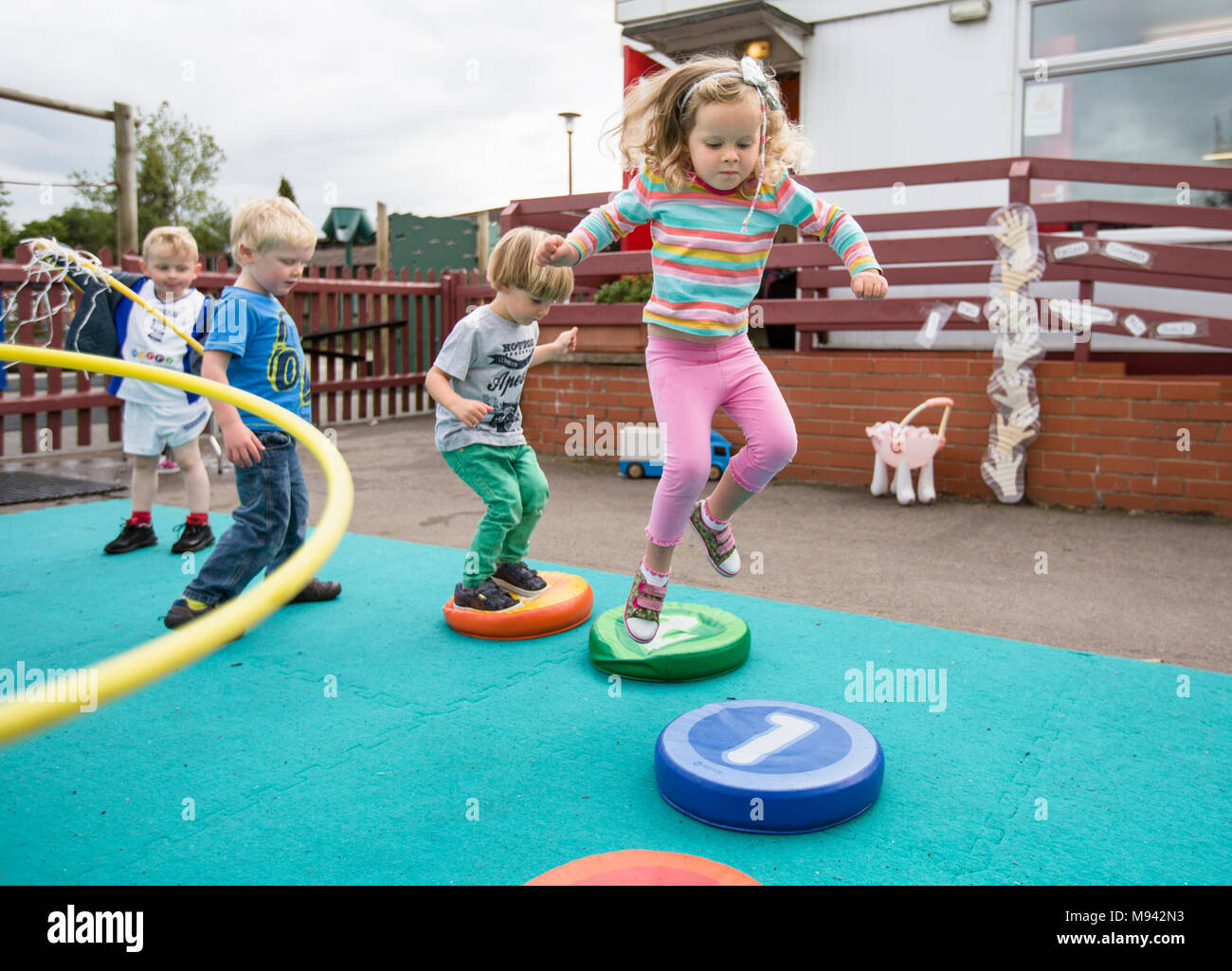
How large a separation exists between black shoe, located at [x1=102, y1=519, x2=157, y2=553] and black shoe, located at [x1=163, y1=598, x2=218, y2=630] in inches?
57.9

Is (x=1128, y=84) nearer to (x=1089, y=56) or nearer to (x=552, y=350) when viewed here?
(x=1089, y=56)

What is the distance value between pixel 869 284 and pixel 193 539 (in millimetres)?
3847

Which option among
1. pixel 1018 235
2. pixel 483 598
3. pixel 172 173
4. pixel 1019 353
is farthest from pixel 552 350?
pixel 172 173

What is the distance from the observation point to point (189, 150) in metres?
28.6

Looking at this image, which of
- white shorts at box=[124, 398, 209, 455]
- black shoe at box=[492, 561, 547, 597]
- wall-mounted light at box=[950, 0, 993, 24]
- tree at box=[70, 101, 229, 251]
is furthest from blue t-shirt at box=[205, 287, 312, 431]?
tree at box=[70, 101, 229, 251]

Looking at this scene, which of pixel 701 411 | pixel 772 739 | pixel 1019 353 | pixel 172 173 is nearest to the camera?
pixel 772 739

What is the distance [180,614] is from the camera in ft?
11.9

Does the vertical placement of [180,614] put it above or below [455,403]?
below

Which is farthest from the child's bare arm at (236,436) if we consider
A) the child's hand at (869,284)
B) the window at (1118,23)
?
the window at (1118,23)

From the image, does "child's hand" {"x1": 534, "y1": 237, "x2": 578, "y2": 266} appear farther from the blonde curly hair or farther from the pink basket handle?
the pink basket handle

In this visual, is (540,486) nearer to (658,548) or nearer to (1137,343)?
(658,548)

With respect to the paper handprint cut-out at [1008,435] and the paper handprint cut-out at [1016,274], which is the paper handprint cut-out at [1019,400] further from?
the paper handprint cut-out at [1016,274]

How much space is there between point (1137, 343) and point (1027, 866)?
23.1ft
